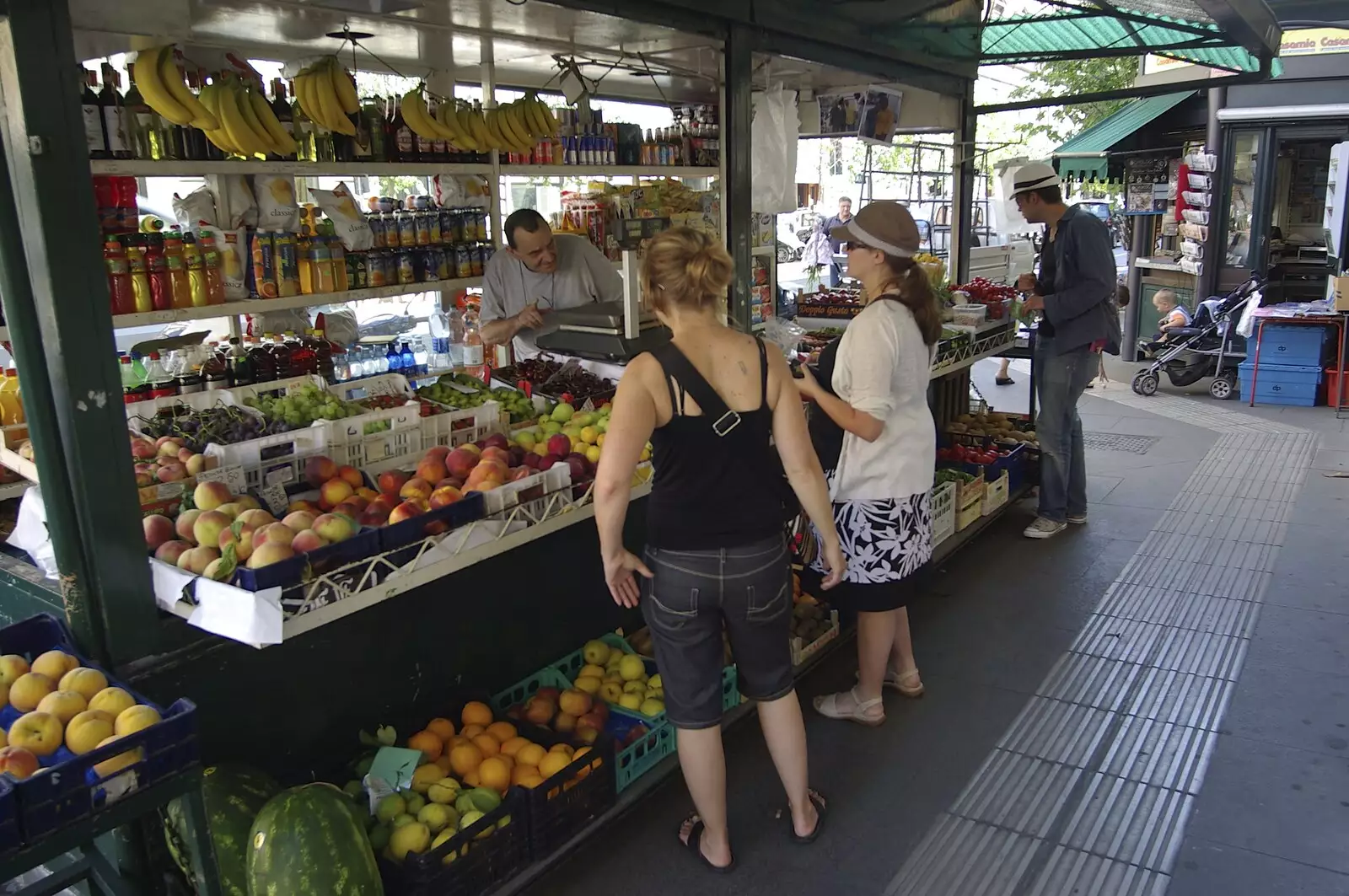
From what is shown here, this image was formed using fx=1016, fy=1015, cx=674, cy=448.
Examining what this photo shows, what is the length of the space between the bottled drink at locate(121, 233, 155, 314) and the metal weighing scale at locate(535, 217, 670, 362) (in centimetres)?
150

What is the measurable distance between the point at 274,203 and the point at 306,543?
229 cm

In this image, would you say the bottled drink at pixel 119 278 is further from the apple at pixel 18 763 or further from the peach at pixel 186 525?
the apple at pixel 18 763

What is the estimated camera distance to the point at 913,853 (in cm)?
303

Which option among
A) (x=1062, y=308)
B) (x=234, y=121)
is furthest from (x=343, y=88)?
(x=1062, y=308)

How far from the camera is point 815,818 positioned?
3.11 meters

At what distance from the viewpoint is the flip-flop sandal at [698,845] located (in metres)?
2.97

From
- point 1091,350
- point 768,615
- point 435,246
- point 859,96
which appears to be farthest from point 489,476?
point 859,96

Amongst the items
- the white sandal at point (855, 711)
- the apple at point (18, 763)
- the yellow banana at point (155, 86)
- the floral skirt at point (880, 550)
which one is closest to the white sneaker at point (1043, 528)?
the white sandal at point (855, 711)

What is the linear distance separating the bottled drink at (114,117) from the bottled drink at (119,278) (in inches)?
13.1

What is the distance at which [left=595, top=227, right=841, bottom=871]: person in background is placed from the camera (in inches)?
99.7

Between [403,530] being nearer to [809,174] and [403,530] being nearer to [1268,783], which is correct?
[1268,783]

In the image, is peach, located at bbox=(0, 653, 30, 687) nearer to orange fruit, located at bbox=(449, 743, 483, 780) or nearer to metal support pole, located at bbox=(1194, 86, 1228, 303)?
orange fruit, located at bbox=(449, 743, 483, 780)

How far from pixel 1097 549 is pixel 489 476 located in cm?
390

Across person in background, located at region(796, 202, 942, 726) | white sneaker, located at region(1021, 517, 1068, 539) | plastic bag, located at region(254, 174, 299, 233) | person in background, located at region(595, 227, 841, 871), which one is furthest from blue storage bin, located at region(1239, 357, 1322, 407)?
plastic bag, located at region(254, 174, 299, 233)
